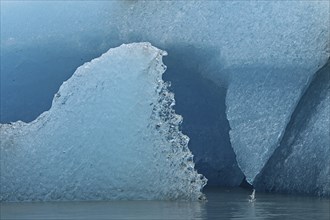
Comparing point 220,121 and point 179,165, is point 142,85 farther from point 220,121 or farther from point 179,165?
point 220,121

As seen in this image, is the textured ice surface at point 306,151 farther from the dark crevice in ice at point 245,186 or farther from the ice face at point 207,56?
the dark crevice in ice at point 245,186

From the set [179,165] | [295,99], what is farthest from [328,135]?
[179,165]

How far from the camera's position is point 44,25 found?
165 inches

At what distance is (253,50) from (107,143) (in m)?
0.87

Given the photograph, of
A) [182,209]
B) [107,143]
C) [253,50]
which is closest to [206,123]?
[253,50]

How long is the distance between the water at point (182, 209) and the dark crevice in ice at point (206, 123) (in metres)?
0.87

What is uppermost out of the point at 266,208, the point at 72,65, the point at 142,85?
the point at 72,65

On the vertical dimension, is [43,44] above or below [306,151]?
above

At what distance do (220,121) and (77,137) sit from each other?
116 cm

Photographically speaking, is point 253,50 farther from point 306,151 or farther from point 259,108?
point 306,151

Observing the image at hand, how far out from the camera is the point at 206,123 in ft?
14.4

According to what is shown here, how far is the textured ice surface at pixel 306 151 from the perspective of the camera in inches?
143

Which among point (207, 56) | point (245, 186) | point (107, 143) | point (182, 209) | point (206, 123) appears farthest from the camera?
point (245, 186)

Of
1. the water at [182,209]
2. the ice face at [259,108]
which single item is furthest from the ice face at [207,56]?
the water at [182,209]
